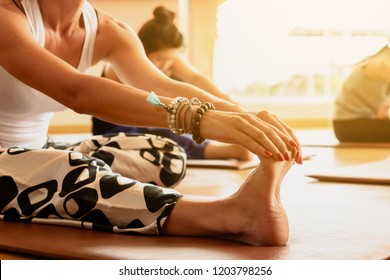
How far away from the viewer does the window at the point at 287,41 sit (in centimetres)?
577

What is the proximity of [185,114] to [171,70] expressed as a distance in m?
1.79

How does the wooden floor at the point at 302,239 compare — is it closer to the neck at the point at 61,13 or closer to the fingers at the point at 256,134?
the fingers at the point at 256,134

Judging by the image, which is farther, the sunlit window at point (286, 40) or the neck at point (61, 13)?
the sunlit window at point (286, 40)

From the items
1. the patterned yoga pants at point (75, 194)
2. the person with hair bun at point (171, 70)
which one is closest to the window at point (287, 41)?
the person with hair bun at point (171, 70)

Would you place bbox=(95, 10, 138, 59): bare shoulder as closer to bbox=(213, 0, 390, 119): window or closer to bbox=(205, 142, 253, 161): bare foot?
bbox=(205, 142, 253, 161): bare foot

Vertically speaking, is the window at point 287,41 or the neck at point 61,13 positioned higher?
the neck at point 61,13

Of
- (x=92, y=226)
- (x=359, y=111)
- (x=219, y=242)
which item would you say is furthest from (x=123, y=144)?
(x=359, y=111)

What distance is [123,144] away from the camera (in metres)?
1.91

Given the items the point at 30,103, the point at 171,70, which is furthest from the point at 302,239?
the point at 171,70

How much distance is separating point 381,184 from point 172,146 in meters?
0.64

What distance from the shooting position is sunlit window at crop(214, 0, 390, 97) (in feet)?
18.9

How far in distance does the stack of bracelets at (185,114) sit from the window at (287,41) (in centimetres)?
452

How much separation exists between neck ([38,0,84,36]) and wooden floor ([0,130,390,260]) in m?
0.50
